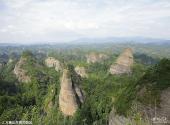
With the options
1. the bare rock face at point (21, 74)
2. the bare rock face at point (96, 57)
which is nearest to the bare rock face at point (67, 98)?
the bare rock face at point (21, 74)

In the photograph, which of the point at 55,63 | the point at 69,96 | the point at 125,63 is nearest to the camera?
the point at 69,96

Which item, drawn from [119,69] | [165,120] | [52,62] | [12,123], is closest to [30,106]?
[12,123]

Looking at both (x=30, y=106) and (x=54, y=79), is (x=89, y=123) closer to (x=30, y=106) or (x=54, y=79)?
(x=30, y=106)

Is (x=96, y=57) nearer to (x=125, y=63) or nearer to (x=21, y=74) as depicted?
(x=125, y=63)

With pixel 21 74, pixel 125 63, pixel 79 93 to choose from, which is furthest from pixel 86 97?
pixel 21 74

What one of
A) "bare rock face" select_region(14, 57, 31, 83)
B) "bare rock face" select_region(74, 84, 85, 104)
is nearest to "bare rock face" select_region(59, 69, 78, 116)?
"bare rock face" select_region(74, 84, 85, 104)

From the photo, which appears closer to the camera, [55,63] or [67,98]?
[67,98]

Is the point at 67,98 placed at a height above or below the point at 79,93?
below

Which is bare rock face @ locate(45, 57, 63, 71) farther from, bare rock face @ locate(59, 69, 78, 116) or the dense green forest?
bare rock face @ locate(59, 69, 78, 116)
